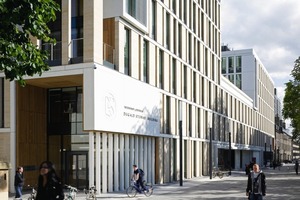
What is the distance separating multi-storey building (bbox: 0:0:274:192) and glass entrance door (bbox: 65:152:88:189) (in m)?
0.06

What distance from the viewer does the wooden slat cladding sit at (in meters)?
28.4

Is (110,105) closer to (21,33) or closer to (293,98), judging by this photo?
(21,33)

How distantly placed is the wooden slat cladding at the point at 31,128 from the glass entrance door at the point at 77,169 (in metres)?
1.78

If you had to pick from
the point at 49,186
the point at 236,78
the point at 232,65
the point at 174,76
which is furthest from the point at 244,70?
the point at 49,186

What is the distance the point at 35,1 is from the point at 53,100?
21.9 meters

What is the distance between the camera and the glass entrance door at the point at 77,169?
29.3 m

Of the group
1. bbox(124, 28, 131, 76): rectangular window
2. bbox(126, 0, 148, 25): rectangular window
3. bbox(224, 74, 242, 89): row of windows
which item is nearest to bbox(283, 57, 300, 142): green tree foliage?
bbox(126, 0, 148, 25): rectangular window

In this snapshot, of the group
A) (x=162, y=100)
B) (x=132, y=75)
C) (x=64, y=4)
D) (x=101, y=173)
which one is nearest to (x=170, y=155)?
(x=162, y=100)

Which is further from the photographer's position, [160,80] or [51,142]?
[160,80]

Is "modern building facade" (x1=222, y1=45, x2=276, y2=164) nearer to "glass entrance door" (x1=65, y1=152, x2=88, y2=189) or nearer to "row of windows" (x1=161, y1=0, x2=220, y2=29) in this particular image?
"row of windows" (x1=161, y1=0, x2=220, y2=29)

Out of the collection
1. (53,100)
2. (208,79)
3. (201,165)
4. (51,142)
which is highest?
(208,79)

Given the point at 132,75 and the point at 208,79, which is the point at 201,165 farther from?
the point at 132,75

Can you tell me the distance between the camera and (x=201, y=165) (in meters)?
48.4

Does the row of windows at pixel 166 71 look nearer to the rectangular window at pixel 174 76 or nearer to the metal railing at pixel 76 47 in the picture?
the rectangular window at pixel 174 76
